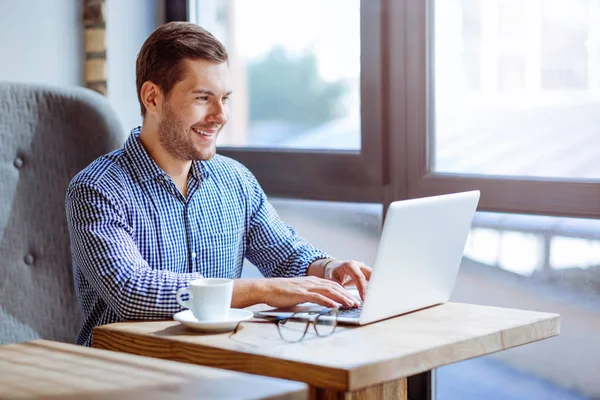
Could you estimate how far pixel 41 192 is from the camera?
2.16 meters

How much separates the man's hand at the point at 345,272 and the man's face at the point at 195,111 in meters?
0.35

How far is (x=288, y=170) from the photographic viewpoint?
9.06ft

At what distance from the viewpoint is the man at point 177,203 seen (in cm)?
183

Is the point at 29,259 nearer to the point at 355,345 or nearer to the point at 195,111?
the point at 195,111

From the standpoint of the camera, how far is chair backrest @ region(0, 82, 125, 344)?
82.7 inches

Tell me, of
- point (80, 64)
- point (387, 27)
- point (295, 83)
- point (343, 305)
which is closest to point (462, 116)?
point (387, 27)

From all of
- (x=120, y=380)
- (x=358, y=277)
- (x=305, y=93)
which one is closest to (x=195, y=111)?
(x=358, y=277)

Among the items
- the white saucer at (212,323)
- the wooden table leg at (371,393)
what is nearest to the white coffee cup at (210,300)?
the white saucer at (212,323)

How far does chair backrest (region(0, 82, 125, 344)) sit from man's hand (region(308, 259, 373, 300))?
0.60 m

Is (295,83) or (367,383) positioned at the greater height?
(295,83)

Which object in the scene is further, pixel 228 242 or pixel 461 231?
pixel 228 242

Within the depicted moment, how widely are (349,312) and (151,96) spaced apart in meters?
0.75

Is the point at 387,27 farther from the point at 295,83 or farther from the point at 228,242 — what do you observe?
the point at 228,242

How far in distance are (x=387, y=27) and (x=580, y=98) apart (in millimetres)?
563
